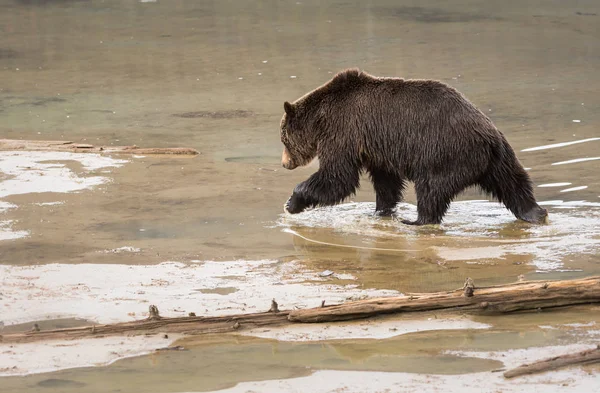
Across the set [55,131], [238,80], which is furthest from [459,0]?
[55,131]

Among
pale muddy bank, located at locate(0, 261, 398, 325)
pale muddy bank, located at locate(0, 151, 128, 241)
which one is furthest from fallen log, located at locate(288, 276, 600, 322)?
pale muddy bank, located at locate(0, 151, 128, 241)

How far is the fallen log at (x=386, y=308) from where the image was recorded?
5.98 metres

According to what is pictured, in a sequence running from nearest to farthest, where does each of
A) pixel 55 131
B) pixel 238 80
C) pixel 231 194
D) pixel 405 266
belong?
1. pixel 405 266
2. pixel 231 194
3. pixel 55 131
4. pixel 238 80

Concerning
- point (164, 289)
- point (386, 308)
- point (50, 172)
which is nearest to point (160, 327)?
point (164, 289)

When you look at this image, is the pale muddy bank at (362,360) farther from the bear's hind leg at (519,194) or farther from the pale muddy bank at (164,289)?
the bear's hind leg at (519,194)

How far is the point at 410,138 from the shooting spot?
8523 mm

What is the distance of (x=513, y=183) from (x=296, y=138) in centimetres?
189

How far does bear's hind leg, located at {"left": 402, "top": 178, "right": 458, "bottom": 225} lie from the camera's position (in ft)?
27.6

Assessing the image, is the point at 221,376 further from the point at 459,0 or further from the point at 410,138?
the point at 459,0

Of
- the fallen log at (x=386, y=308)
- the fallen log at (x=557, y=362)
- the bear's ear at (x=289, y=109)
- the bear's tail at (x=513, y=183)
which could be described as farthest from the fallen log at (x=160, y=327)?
the bear's ear at (x=289, y=109)

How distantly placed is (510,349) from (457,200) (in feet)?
→ 12.9

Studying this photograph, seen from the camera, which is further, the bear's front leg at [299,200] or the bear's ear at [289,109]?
the bear's ear at [289,109]

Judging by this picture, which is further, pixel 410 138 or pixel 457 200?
pixel 457 200

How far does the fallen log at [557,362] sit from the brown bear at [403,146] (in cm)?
315
